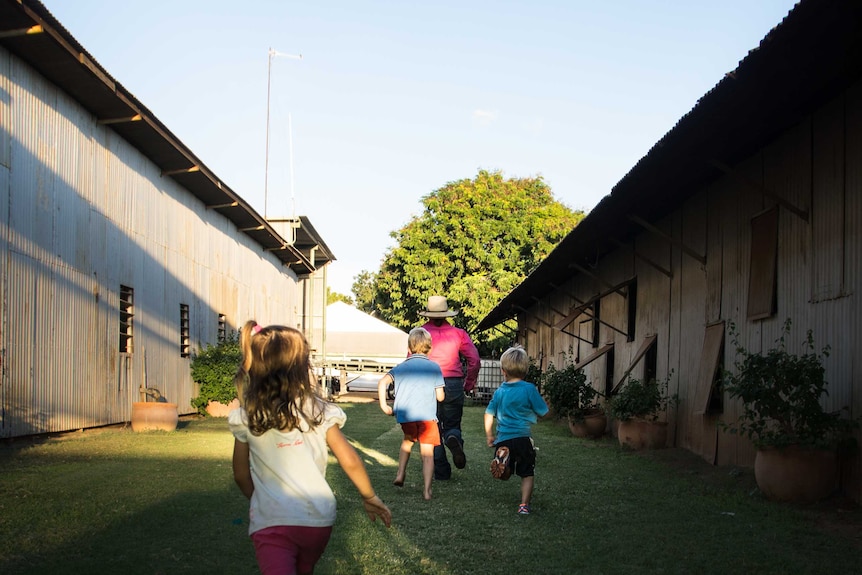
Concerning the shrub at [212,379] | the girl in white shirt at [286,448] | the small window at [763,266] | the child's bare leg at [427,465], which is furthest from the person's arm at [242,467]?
the shrub at [212,379]

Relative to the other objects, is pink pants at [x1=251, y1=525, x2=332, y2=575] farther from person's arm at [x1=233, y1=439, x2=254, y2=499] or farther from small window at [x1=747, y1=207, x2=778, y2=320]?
small window at [x1=747, y1=207, x2=778, y2=320]

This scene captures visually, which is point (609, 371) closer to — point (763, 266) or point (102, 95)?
point (763, 266)

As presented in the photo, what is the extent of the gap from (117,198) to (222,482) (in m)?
9.10

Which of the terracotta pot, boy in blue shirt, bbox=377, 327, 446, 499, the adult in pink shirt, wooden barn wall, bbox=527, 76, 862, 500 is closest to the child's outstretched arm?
boy in blue shirt, bbox=377, 327, 446, 499

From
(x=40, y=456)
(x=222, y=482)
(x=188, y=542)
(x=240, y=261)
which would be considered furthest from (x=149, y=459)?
(x=240, y=261)

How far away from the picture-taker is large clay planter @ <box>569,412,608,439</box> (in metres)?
16.5

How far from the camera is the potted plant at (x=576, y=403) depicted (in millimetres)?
16500

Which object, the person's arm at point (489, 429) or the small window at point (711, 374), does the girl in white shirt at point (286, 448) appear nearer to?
the person's arm at point (489, 429)

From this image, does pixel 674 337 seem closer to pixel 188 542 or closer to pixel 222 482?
pixel 222 482

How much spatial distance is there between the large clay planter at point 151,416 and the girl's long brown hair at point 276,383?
41.4 feet

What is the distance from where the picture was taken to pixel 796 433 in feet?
25.3

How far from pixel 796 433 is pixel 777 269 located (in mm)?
2535

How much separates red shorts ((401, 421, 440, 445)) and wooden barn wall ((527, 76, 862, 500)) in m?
3.56

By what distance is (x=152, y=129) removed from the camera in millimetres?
16766
